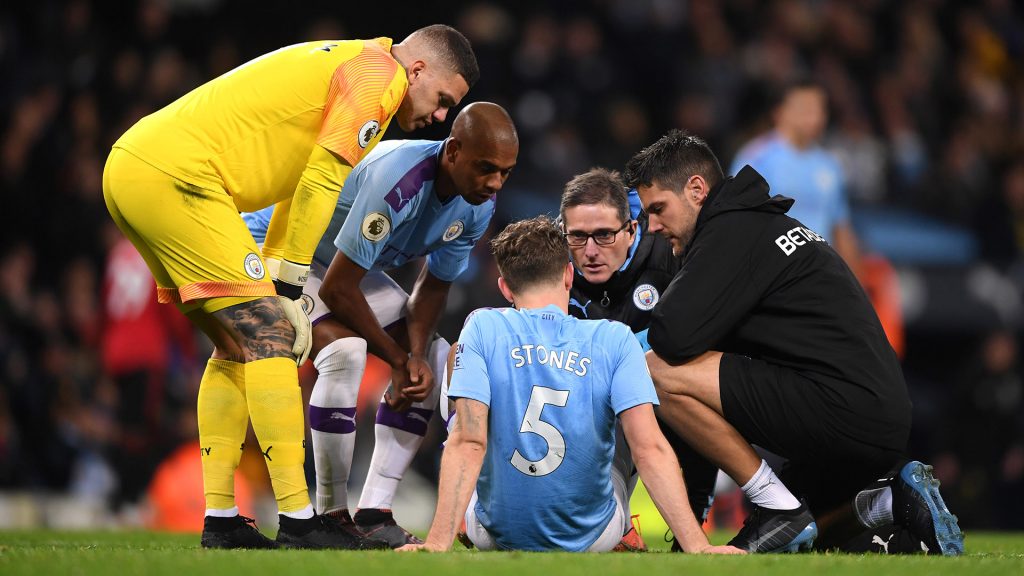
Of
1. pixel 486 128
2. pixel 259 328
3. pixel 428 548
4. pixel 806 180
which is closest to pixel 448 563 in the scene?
pixel 428 548

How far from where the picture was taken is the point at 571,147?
11.0 metres

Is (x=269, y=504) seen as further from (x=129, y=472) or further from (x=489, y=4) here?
(x=489, y=4)

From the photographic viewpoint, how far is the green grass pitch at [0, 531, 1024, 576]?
3.33 meters

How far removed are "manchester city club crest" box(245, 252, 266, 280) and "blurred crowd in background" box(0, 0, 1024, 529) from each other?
4.90 m

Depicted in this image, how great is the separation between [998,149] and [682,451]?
821 cm

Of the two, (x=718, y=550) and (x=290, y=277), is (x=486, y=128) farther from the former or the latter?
(x=718, y=550)

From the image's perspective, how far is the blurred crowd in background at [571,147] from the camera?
30.8ft

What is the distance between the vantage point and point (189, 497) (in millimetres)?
8711

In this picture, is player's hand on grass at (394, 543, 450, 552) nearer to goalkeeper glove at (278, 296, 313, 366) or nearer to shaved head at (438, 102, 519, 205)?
goalkeeper glove at (278, 296, 313, 366)

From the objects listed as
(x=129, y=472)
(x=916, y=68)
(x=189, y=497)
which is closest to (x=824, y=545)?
(x=189, y=497)

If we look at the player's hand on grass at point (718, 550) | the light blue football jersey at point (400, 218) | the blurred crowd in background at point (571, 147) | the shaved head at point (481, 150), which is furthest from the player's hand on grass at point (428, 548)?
the blurred crowd in background at point (571, 147)

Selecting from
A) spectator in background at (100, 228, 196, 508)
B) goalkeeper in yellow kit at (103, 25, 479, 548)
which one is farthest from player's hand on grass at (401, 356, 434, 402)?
spectator in background at (100, 228, 196, 508)


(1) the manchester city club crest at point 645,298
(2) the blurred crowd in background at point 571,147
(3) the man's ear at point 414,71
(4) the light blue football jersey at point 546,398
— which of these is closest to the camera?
(4) the light blue football jersey at point 546,398

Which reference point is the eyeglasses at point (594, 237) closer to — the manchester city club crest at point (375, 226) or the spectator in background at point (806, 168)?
the manchester city club crest at point (375, 226)
